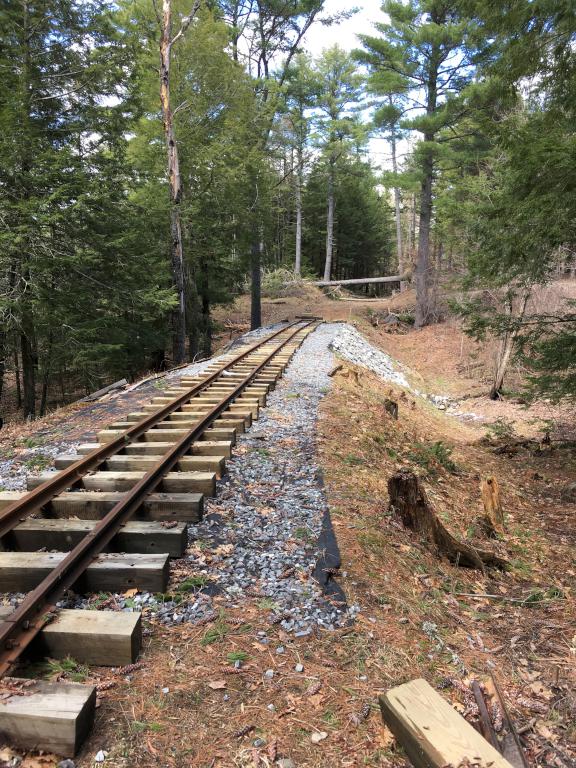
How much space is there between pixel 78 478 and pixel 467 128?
22.8m

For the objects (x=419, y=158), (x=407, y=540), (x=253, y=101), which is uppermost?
(x=253, y=101)

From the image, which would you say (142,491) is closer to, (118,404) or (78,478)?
(78,478)

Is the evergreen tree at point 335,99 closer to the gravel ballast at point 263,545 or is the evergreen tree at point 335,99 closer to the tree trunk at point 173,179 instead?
the tree trunk at point 173,179

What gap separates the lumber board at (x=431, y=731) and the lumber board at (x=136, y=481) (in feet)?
8.23

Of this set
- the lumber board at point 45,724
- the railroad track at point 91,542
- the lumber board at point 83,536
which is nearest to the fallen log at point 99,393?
the railroad track at point 91,542

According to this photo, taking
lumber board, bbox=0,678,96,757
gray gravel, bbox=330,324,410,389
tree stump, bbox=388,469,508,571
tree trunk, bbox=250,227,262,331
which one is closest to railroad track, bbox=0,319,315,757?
lumber board, bbox=0,678,96,757

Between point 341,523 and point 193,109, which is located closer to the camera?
point 341,523

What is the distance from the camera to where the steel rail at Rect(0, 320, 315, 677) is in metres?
2.32

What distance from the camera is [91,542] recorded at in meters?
3.17

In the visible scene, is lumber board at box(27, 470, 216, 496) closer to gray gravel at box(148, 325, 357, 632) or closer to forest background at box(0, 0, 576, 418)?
gray gravel at box(148, 325, 357, 632)

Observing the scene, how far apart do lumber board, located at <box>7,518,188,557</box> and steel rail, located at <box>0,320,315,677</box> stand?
120 millimetres

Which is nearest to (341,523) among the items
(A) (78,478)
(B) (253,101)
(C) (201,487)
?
(C) (201,487)

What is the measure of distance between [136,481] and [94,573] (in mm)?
1404

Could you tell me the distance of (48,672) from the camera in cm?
236
